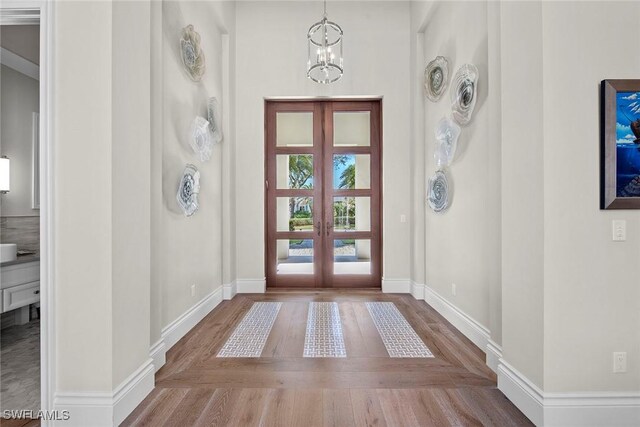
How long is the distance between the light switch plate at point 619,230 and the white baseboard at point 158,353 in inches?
120

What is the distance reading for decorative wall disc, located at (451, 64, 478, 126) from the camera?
2.85m

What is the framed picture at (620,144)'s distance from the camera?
1.77 meters

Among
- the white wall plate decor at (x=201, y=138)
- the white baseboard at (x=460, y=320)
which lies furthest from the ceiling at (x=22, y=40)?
the white baseboard at (x=460, y=320)

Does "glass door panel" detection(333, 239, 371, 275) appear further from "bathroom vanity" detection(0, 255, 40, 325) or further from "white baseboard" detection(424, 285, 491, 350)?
"bathroom vanity" detection(0, 255, 40, 325)

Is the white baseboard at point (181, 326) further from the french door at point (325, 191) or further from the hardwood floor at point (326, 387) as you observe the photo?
the french door at point (325, 191)

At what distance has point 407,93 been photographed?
4695 millimetres

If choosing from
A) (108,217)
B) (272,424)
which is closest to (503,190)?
(272,424)

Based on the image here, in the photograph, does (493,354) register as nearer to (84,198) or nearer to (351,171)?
(84,198)

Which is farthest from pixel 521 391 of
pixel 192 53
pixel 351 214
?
pixel 192 53

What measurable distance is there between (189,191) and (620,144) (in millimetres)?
3202

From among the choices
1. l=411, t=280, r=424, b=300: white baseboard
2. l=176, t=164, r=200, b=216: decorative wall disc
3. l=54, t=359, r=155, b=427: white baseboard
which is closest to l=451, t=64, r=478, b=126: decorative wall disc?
l=411, t=280, r=424, b=300: white baseboard

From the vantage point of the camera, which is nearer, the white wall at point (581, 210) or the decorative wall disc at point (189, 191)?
the white wall at point (581, 210)

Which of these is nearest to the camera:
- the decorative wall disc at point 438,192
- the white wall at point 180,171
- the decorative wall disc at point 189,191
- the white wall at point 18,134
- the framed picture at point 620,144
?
the framed picture at point 620,144

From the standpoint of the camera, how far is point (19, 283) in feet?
8.79
